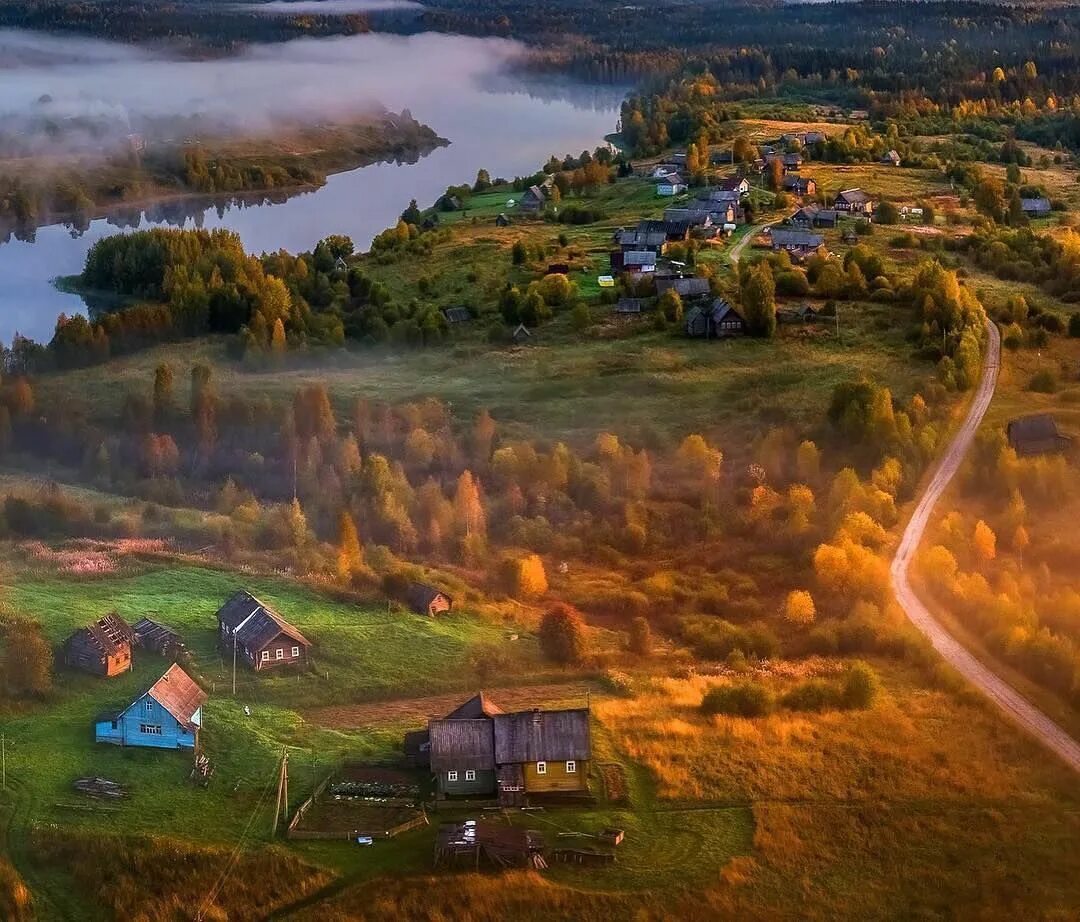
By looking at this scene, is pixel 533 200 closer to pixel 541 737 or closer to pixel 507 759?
pixel 541 737

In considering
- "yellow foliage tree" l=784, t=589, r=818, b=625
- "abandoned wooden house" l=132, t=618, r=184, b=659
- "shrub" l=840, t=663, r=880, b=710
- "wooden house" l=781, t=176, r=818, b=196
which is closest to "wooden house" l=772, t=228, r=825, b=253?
"wooden house" l=781, t=176, r=818, b=196

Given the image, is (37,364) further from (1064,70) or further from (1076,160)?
(1064,70)

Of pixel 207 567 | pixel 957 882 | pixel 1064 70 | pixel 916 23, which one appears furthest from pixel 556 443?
pixel 916 23

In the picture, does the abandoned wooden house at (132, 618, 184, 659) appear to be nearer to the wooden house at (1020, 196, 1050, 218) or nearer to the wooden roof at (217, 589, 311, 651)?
the wooden roof at (217, 589, 311, 651)

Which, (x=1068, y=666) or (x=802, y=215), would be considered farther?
(x=802, y=215)

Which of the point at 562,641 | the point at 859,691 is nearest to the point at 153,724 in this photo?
the point at 562,641
